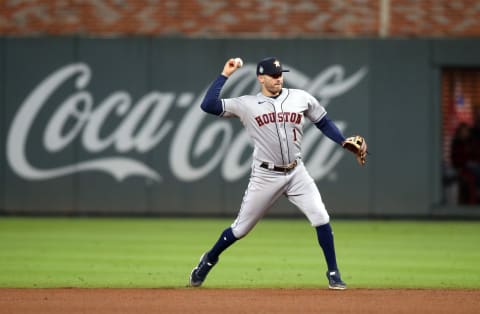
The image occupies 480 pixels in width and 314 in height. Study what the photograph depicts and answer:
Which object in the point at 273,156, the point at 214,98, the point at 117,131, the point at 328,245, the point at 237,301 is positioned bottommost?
the point at 237,301

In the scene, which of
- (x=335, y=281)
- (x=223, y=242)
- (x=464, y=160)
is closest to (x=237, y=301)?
(x=223, y=242)

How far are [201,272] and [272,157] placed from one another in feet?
4.09

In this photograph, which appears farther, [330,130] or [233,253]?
[233,253]

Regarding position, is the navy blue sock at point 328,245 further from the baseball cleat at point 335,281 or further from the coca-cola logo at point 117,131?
the coca-cola logo at point 117,131

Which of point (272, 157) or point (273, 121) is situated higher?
point (273, 121)

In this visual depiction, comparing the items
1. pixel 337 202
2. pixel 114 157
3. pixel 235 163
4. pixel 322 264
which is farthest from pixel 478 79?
pixel 322 264

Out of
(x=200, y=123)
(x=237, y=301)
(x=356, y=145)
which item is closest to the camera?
(x=237, y=301)

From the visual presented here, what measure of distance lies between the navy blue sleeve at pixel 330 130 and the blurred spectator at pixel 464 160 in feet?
30.6

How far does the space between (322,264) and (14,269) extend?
133 inches

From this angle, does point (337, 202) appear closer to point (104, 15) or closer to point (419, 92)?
point (419, 92)

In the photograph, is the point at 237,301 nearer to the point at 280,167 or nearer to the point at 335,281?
the point at 335,281

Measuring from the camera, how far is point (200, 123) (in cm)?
1892

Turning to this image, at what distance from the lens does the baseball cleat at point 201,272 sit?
32.8 feet

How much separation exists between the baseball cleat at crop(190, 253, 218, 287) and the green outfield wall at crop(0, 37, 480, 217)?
874cm
